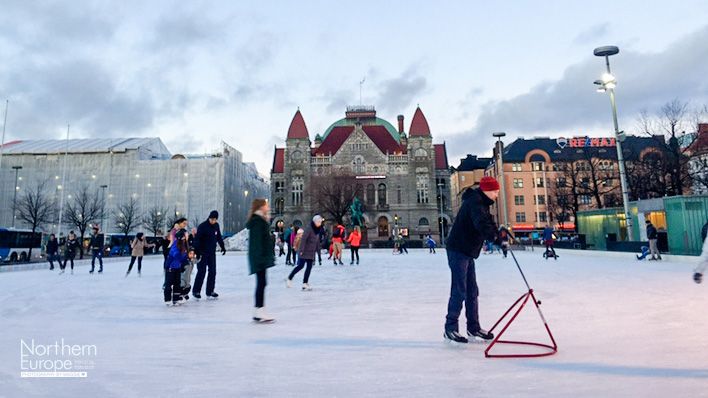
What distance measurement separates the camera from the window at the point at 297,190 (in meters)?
62.8

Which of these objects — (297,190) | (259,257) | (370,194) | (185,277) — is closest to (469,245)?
(259,257)

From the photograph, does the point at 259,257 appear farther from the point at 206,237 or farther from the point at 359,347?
the point at 206,237

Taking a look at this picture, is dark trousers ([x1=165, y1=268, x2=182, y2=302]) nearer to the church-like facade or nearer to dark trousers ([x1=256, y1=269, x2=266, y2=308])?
dark trousers ([x1=256, y1=269, x2=266, y2=308])

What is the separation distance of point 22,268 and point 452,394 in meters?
22.8

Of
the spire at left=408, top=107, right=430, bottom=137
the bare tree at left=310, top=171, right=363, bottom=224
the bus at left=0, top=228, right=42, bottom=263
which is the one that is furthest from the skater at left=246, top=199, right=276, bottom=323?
the spire at left=408, top=107, right=430, bottom=137

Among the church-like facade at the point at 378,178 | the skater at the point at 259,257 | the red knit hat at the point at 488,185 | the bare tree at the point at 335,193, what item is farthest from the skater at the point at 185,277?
the church-like facade at the point at 378,178

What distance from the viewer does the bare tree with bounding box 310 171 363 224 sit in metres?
52.7

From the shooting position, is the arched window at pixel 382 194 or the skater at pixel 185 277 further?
the arched window at pixel 382 194

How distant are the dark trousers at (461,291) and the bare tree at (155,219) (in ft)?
161

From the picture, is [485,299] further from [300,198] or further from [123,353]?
[300,198]

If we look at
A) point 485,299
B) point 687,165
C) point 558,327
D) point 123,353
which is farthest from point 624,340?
point 687,165

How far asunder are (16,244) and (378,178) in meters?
44.1

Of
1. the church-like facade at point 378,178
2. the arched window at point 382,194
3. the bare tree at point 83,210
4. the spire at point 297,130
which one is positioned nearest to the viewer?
the bare tree at point 83,210

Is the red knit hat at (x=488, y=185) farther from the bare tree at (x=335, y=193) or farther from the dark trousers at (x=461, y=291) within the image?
the bare tree at (x=335, y=193)
